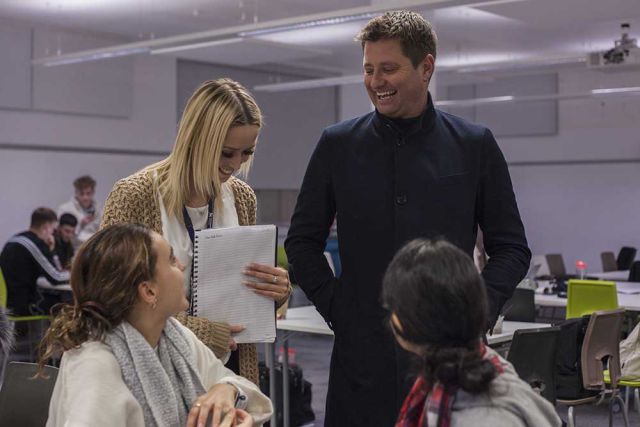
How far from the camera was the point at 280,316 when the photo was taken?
17.5 feet

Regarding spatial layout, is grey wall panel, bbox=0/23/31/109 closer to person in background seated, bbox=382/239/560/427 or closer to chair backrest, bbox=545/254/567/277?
chair backrest, bbox=545/254/567/277

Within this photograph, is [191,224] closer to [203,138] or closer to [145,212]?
[145,212]

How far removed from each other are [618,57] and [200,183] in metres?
8.29

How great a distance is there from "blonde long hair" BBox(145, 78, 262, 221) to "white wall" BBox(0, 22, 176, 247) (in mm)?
8954

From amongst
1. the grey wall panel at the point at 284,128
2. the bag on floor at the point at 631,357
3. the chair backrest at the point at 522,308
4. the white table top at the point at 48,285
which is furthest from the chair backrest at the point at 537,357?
the grey wall panel at the point at 284,128

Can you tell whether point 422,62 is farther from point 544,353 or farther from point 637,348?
point 637,348

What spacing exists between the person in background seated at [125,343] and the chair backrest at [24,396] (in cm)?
68

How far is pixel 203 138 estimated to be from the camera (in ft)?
6.78

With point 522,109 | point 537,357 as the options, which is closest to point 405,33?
point 537,357

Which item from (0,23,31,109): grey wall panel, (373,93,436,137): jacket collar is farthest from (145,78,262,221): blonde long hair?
(0,23,31,109): grey wall panel

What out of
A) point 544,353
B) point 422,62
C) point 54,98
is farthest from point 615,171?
point 422,62

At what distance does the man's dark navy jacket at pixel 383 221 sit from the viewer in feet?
6.23

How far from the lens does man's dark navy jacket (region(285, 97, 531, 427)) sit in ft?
6.23

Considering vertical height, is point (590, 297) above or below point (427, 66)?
below
